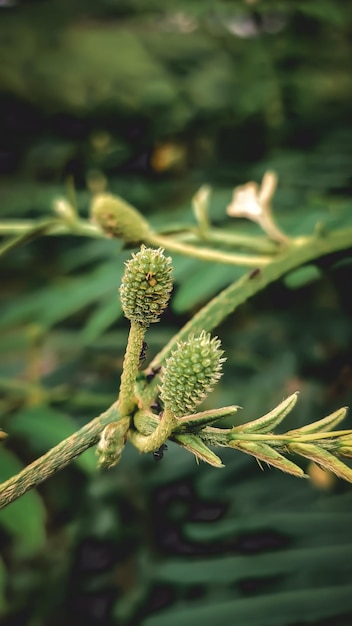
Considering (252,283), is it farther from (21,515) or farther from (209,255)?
(21,515)

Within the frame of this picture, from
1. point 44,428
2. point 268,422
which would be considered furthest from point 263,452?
point 44,428

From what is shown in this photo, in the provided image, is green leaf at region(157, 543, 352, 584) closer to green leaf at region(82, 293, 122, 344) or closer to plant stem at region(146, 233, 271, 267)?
green leaf at region(82, 293, 122, 344)

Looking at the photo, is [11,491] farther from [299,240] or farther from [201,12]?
[201,12]

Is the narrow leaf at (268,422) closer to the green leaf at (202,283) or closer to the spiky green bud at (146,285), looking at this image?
the spiky green bud at (146,285)

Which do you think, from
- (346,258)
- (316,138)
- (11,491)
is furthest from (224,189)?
(11,491)

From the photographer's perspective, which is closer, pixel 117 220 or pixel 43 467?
pixel 43 467

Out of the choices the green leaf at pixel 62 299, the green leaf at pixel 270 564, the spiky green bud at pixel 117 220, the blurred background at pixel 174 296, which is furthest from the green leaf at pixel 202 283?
the green leaf at pixel 270 564

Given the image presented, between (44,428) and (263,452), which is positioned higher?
(44,428)
